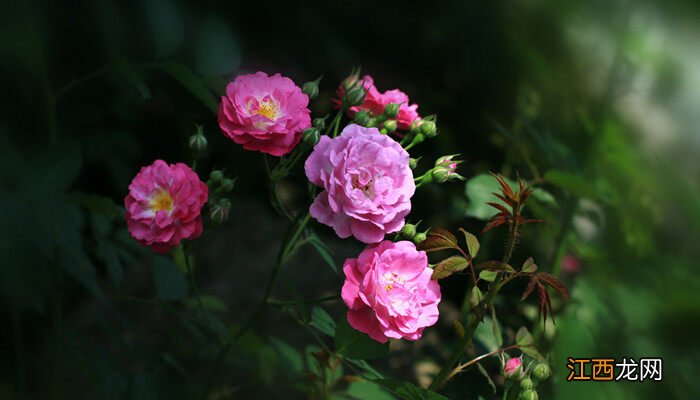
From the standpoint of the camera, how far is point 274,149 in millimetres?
750

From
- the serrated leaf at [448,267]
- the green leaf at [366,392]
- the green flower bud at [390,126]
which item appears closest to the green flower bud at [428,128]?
the green flower bud at [390,126]

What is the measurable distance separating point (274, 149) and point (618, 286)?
1.79 feet

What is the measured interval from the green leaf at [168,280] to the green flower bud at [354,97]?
35 cm

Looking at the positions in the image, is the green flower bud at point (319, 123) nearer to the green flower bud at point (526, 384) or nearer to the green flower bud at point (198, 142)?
the green flower bud at point (198, 142)

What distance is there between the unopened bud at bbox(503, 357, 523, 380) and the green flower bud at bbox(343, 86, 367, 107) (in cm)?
29

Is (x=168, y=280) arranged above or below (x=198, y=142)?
below

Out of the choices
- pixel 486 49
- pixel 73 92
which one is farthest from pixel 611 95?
pixel 73 92

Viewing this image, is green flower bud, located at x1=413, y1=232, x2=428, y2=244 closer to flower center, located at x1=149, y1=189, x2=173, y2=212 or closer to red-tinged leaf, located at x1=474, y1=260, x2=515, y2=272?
red-tinged leaf, located at x1=474, y1=260, x2=515, y2=272

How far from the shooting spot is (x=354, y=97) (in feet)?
2.53

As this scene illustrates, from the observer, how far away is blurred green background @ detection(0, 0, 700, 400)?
88 cm

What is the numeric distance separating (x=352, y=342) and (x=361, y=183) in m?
0.17

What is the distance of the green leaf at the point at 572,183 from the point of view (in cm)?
95

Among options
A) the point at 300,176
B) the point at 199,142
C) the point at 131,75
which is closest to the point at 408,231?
the point at 199,142

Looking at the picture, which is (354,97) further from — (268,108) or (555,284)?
(555,284)
